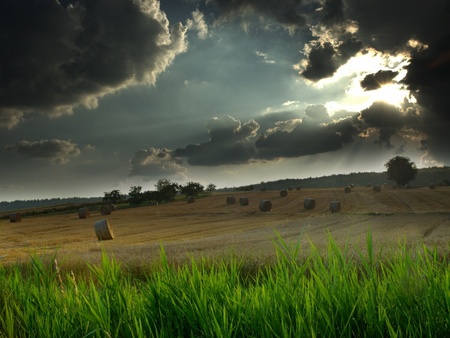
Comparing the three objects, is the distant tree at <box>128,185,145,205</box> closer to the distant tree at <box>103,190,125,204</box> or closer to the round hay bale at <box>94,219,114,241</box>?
the distant tree at <box>103,190,125,204</box>

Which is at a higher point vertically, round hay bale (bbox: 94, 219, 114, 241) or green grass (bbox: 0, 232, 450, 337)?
green grass (bbox: 0, 232, 450, 337)

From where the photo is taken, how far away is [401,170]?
10275 centimetres

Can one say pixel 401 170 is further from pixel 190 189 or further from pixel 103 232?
pixel 103 232

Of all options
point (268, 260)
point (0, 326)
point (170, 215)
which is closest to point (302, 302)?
point (0, 326)

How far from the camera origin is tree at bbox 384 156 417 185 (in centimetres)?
10269

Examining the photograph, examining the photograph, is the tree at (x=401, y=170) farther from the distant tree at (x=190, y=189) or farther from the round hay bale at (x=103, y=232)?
the round hay bale at (x=103, y=232)

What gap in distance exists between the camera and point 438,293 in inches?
102

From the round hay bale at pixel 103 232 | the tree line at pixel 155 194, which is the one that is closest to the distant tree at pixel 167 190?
the tree line at pixel 155 194

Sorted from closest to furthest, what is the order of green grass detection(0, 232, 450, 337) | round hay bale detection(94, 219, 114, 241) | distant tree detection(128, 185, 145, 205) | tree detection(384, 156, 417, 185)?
green grass detection(0, 232, 450, 337) → round hay bale detection(94, 219, 114, 241) → distant tree detection(128, 185, 145, 205) → tree detection(384, 156, 417, 185)

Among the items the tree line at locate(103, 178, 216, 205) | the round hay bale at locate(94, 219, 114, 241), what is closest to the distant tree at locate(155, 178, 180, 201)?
the tree line at locate(103, 178, 216, 205)

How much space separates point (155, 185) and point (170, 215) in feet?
131

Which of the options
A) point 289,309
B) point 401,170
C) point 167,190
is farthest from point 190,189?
point 289,309

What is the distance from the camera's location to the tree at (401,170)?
10269cm

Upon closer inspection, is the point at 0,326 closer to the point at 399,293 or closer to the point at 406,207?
the point at 399,293
